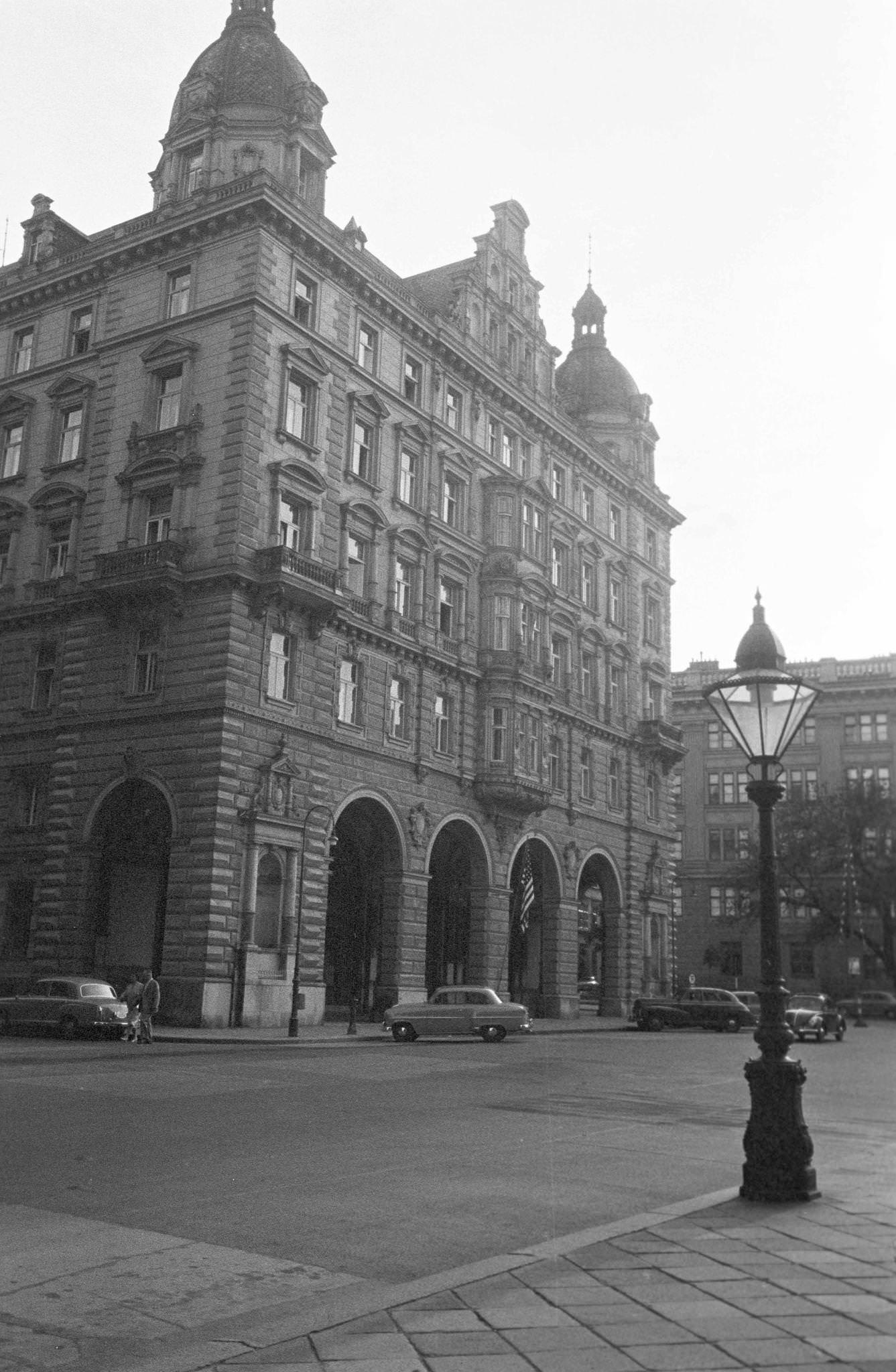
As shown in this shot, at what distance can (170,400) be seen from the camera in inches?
1539

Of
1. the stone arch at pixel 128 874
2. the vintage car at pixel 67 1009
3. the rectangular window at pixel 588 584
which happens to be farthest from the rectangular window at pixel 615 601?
the vintage car at pixel 67 1009

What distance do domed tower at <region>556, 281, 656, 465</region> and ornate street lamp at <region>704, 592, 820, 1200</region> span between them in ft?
175

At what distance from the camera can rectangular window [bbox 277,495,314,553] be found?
1483 inches

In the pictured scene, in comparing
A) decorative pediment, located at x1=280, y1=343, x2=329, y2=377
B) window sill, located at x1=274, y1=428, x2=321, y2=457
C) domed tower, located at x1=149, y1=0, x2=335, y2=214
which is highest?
domed tower, located at x1=149, y1=0, x2=335, y2=214

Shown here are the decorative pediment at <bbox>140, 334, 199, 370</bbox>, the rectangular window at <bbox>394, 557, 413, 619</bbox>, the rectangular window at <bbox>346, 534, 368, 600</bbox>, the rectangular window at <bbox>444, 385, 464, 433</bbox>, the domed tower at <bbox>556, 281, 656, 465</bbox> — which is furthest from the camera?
the domed tower at <bbox>556, 281, 656, 465</bbox>

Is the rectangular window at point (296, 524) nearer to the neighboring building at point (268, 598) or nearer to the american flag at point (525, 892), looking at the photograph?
the neighboring building at point (268, 598)

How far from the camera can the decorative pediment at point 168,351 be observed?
125ft

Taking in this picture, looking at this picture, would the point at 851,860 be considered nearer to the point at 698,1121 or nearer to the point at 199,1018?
the point at 199,1018

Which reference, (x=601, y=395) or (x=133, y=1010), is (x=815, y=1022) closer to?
(x=133, y=1010)

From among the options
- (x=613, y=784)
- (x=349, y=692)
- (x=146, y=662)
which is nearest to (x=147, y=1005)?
(x=146, y=662)

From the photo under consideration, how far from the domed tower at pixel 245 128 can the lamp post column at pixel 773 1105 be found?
3441 centimetres

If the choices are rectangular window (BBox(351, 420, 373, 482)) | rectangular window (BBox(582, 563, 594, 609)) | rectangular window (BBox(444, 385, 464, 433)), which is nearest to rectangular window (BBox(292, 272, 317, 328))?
rectangular window (BBox(351, 420, 373, 482))

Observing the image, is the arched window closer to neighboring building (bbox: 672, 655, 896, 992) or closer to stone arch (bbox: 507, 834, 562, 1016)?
stone arch (bbox: 507, 834, 562, 1016)

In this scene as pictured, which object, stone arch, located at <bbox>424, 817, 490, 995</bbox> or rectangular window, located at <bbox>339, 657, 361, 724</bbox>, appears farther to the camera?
stone arch, located at <bbox>424, 817, 490, 995</bbox>
